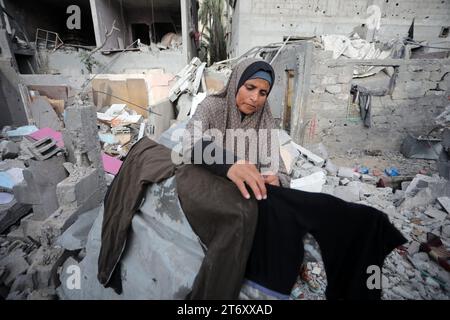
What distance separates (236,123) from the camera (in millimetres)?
1674

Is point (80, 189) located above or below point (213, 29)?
below

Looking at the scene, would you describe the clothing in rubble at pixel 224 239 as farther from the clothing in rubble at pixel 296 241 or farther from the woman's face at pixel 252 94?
the woman's face at pixel 252 94

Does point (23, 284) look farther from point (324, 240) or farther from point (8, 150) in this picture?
point (8, 150)

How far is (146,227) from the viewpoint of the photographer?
1.49 m

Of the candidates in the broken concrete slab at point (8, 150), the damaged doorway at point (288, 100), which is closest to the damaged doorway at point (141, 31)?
the broken concrete slab at point (8, 150)

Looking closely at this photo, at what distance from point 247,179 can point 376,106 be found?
19.7ft

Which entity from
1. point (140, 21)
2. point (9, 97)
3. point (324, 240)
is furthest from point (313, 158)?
point (140, 21)

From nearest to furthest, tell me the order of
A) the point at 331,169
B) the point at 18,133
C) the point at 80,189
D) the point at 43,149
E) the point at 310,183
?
the point at 80,189 < the point at 43,149 < the point at 310,183 < the point at 331,169 < the point at 18,133

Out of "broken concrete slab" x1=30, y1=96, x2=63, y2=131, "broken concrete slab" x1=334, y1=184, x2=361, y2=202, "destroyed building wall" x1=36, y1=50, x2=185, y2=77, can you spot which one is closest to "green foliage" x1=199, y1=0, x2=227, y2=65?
Answer: "destroyed building wall" x1=36, y1=50, x2=185, y2=77

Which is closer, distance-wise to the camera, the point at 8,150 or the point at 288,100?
the point at 8,150

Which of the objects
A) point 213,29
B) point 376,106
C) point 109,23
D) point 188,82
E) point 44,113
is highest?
point 213,29

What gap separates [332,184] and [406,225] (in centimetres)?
122

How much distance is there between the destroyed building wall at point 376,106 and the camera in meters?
5.21

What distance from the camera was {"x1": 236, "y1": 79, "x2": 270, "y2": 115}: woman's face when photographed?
1505 mm
